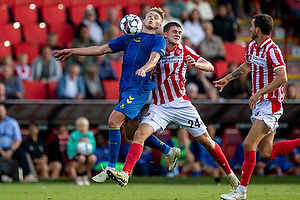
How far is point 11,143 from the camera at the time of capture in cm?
1155

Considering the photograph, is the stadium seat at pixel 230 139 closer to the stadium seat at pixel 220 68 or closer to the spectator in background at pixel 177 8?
the stadium seat at pixel 220 68

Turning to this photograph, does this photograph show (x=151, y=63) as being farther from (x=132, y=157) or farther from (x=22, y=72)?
(x=22, y=72)

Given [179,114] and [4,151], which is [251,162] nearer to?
[179,114]

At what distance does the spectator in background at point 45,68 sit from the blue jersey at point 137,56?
5.96 metres

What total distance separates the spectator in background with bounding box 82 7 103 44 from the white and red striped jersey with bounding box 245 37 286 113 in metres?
7.82

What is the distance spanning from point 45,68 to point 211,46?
442cm

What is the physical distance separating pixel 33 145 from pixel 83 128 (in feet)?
4.44

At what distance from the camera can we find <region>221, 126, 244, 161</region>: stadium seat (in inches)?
507

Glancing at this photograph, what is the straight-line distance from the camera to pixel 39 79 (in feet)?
42.2

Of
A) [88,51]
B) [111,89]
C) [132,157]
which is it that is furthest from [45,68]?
[132,157]

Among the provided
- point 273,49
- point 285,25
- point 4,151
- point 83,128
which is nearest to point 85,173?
point 83,128

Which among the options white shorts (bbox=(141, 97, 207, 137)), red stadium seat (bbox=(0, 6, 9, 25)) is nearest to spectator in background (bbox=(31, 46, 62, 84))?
red stadium seat (bbox=(0, 6, 9, 25))

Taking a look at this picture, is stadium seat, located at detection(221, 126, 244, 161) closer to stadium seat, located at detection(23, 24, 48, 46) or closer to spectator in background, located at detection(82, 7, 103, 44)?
spectator in background, located at detection(82, 7, 103, 44)

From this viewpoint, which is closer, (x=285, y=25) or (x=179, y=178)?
(x=179, y=178)
